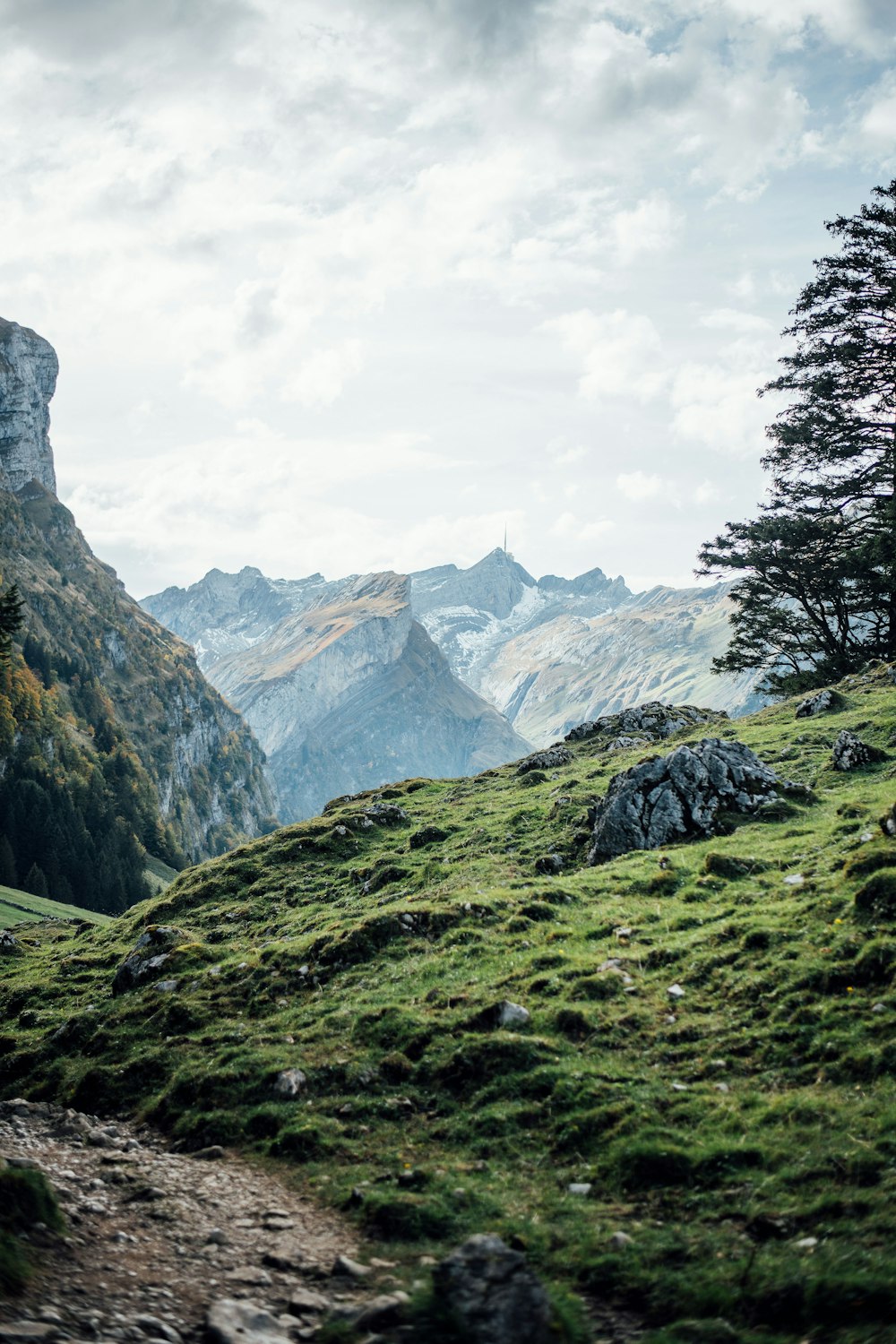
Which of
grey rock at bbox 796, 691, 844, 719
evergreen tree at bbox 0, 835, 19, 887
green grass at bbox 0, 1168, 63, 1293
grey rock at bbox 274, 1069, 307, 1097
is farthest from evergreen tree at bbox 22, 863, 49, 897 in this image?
green grass at bbox 0, 1168, 63, 1293

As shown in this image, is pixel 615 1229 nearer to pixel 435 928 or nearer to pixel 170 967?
pixel 435 928

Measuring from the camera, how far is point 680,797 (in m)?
30.3

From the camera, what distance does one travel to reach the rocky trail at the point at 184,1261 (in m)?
9.59

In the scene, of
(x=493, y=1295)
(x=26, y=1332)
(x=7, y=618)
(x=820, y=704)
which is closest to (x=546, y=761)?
(x=820, y=704)

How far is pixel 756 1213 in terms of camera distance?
11.1 metres

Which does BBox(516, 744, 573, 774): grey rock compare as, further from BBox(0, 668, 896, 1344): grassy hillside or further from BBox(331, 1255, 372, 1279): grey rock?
BBox(331, 1255, 372, 1279): grey rock

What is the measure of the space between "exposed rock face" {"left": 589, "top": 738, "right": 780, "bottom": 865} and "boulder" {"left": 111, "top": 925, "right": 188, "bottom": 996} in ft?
50.0

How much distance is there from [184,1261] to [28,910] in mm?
86954

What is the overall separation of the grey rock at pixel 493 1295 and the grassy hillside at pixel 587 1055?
126 cm

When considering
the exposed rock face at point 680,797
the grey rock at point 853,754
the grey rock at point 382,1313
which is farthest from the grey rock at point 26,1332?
the grey rock at point 853,754

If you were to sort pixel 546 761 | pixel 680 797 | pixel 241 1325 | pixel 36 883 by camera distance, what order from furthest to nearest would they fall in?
pixel 36 883, pixel 546 761, pixel 680 797, pixel 241 1325

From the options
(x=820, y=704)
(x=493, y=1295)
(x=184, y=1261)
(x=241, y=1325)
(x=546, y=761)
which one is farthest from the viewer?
(x=546, y=761)

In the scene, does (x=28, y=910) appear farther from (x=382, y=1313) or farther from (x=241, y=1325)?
(x=382, y=1313)

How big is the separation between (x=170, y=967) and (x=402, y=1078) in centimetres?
1283
